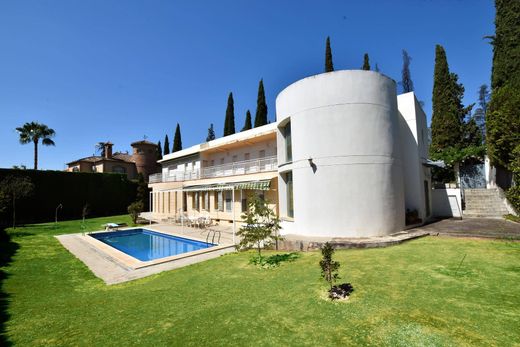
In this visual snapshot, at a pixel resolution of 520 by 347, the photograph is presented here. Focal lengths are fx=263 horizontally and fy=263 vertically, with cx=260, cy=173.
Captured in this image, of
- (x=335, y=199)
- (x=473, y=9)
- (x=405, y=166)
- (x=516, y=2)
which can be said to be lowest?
(x=335, y=199)

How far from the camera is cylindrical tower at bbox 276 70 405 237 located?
14188 millimetres

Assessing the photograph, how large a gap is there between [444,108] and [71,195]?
52.5 m

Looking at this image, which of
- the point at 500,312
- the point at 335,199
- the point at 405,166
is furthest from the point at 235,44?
the point at 500,312

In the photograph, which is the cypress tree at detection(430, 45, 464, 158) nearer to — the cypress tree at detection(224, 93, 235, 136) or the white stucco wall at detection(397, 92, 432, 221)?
the white stucco wall at detection(397, 92, 432, 221)

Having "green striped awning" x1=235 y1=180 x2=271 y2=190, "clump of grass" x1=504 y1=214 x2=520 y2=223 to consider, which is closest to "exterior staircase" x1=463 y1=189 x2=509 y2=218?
"clump of grass" x1=504 y1=214 x2=520 y2=223

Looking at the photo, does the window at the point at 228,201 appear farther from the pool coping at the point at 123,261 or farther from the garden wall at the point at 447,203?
the garden wall at the point at 447,203

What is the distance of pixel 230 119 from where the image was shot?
49.9m

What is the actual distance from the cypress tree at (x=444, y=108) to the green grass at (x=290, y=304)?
27839 millimetres

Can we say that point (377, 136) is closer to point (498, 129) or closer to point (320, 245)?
point (320, 245)

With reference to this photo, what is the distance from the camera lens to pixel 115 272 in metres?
11.9

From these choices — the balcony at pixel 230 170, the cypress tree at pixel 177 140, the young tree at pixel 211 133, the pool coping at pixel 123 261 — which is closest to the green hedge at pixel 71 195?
the balcony at pixel 230 170

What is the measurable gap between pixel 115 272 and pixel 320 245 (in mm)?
9527

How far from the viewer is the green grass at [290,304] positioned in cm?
522

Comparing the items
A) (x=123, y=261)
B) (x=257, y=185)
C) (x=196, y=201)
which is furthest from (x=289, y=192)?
(x=196, y=201)
